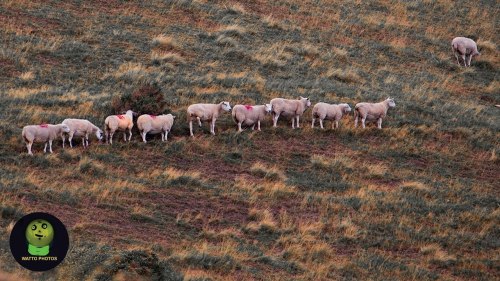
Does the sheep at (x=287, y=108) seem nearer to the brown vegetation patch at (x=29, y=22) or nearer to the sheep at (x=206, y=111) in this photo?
the sheep at (x=206, y=111)

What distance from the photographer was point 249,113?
2983 centimetres

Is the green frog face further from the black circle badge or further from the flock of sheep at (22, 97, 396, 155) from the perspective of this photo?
the flock of sheep at (22, 97, 396, 155)

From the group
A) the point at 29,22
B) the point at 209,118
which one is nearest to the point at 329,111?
the point at 209,118

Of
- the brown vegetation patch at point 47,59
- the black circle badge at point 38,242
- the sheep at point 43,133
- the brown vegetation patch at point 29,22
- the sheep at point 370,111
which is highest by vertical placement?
the brown vegetation patch at point 29,22

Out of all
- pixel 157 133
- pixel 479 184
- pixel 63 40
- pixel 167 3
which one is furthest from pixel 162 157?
pixel 167 3

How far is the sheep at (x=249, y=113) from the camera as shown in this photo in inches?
1167

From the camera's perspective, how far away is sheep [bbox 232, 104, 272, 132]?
1167 inches

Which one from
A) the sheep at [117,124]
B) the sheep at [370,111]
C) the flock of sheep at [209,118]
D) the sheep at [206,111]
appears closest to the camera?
the flock of sheep at [209,118]

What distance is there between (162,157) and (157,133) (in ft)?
4.28

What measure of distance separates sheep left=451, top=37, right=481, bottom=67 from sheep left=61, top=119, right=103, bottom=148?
1855 centimetres

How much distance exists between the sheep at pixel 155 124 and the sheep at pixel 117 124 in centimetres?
28

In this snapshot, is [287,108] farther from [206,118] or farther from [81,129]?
[81,129]

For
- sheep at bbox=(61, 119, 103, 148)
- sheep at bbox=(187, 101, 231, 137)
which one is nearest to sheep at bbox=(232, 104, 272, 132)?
sheep at bbox=(187, 101, 231, 137)

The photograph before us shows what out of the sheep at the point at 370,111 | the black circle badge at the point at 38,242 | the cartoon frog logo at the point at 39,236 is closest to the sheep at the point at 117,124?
the sheep at the point at 370,111
